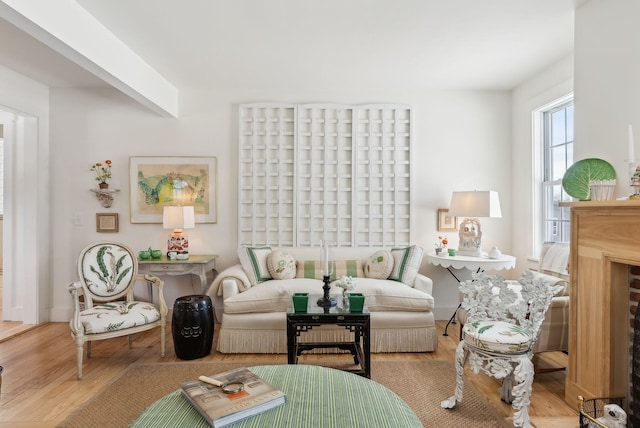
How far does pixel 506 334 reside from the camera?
2244 mm

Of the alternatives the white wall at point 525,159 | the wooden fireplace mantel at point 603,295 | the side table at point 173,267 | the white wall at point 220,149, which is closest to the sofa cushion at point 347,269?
the white wall at point 220,149

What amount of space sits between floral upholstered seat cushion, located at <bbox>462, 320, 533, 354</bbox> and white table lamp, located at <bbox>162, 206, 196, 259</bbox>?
283 cm

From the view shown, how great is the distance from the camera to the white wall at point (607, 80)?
224cm

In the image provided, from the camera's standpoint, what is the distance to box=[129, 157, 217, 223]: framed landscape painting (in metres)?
4.37

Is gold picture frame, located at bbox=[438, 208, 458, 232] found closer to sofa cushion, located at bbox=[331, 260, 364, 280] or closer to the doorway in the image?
sofa cushion, located at bbox=[331, 260, 364, 280]

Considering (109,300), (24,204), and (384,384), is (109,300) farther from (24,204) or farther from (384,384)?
(384,384)

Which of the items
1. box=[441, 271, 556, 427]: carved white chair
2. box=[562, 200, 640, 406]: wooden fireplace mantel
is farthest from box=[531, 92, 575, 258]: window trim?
box=[441, 271, 556, 427]: carved white chair

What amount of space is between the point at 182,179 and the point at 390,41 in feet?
8.44

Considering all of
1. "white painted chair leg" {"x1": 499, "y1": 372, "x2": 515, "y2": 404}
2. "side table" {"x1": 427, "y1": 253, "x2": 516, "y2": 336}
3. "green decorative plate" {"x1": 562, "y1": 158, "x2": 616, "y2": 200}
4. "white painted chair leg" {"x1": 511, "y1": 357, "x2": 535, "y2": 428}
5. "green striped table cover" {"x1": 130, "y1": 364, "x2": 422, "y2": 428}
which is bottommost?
"white painted chair leg" {"x1": 499, "y1": 372, "x2": 515, "y2": 404}

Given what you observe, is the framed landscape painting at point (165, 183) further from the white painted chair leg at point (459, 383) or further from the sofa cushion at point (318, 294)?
the white painted chair leg at point (459, 383)

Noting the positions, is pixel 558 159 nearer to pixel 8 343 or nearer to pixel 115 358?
pixel 115 358

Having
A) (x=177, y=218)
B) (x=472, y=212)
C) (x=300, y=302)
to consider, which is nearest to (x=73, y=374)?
(x=177, y=218)

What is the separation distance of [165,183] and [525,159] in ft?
12.5

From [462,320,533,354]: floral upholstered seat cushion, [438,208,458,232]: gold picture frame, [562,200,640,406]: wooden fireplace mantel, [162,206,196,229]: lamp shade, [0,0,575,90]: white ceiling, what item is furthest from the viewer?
[438,208,458,232]: gold picture frame
